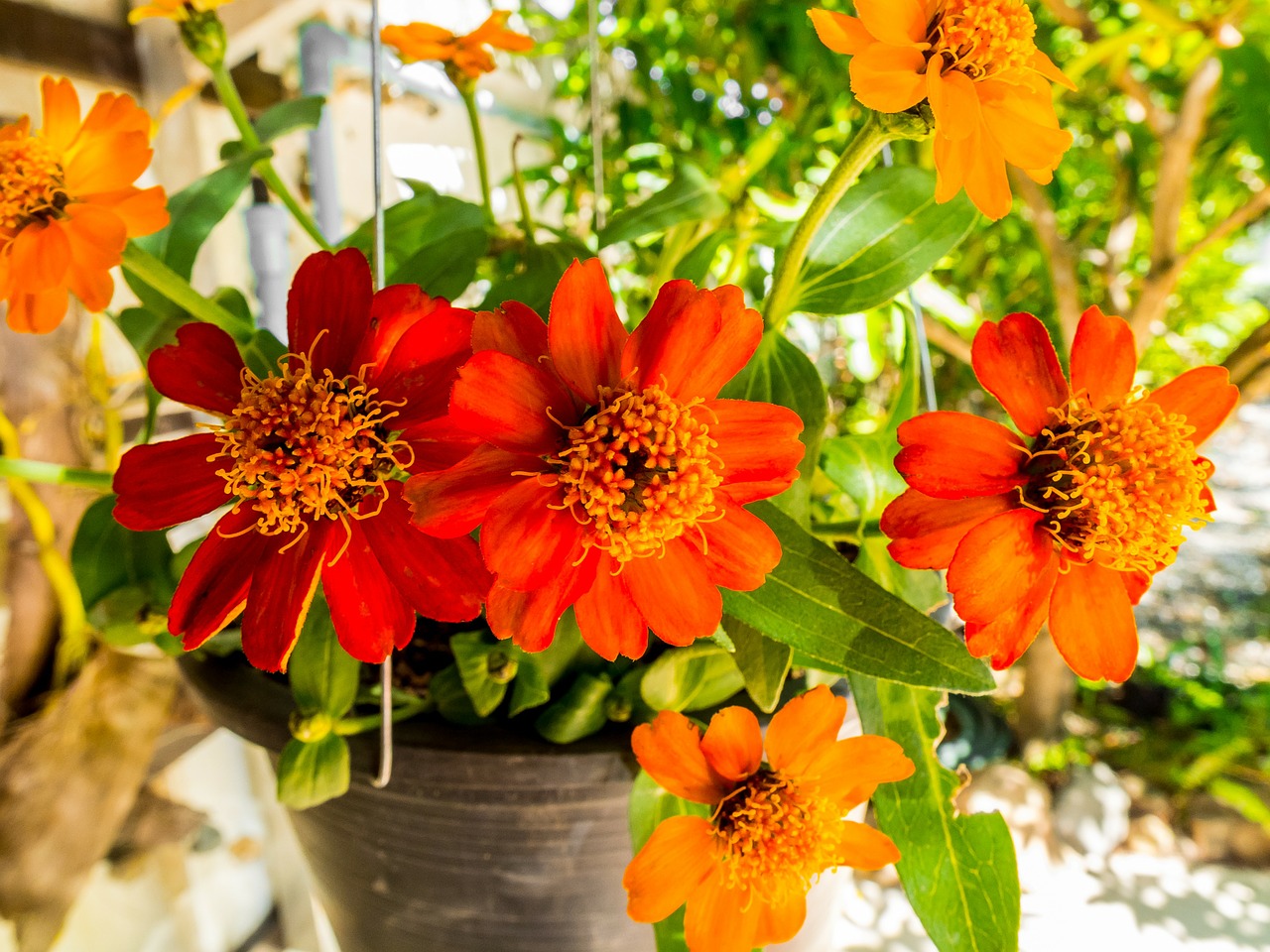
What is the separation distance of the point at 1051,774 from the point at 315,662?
4.24 ft

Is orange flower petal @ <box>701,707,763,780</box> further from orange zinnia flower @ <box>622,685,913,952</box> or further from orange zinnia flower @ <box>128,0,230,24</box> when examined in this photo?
orange zinnia flower @ <box>128,0,230,24</box>

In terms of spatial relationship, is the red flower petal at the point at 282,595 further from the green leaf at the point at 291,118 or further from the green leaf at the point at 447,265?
the green leaf at the point at 291,118

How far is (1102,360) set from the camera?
234 millimetres

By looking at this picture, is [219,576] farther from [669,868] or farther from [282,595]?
[669,868]

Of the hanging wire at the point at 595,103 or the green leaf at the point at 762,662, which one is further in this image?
the hanging wire at the point at 595,103

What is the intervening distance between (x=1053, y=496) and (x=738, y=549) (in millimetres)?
96

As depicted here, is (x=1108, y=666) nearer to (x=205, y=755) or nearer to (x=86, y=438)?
(x=86, y=438)

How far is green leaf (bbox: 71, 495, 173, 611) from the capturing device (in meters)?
0.37

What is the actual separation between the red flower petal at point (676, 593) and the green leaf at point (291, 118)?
0.31m

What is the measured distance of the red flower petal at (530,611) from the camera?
0.66 ft

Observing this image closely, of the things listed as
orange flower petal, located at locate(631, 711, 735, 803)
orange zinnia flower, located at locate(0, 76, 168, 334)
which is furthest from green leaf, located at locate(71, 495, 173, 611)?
orange flower petal, located at locate(631, 711, 735, 803)

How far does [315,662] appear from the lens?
0.30 metres

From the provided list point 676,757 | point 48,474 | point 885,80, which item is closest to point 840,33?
point 885,80

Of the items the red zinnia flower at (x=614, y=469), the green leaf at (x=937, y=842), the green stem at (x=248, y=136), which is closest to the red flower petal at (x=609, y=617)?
the red zinnia flower at (x=614, y=469)
